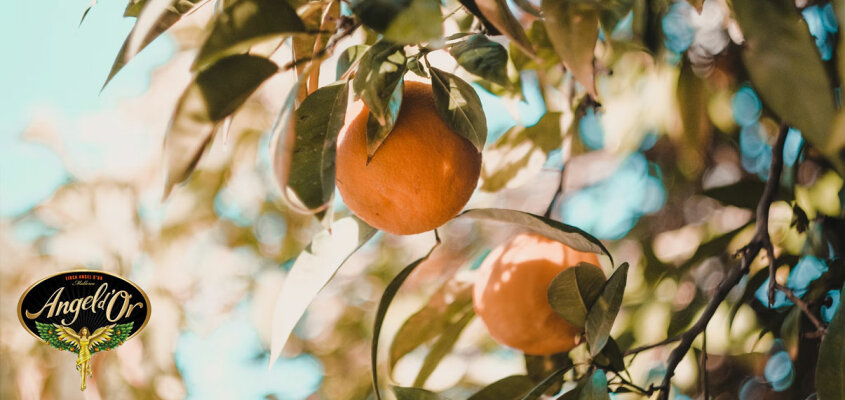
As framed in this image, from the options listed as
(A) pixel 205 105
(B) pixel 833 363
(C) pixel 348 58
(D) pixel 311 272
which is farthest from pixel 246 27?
(B) pixel 833 363

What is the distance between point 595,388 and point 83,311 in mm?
880

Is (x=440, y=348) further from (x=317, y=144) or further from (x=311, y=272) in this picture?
(x=317, y=144)

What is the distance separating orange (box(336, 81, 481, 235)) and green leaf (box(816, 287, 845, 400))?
33cm

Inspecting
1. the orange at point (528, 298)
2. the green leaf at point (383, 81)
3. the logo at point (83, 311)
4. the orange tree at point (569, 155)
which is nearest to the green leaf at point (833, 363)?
the orange tree at point (569, 155)

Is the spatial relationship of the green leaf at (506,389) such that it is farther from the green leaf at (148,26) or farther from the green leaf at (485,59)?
the green leaf at (148,26)

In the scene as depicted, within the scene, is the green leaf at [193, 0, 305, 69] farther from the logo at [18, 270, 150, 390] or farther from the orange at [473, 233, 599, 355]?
the logo at [18, 270, 150, 390]

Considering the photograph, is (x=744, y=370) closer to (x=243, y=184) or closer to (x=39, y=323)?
(x=243, y=184)

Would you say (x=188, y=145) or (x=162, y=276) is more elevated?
(x=188, y=145)

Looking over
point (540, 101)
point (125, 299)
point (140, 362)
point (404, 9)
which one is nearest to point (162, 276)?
point (140, 362)

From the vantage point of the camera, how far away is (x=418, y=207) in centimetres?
67

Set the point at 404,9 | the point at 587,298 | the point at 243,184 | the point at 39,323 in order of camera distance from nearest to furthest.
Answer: the point at 404,9, the point at 587,298, the point at 39,323, the point at 243,184

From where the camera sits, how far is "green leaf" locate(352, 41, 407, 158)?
0.55 meters

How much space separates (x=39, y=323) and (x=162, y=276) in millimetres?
343

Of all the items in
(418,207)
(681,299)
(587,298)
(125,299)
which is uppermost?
(418,207)
